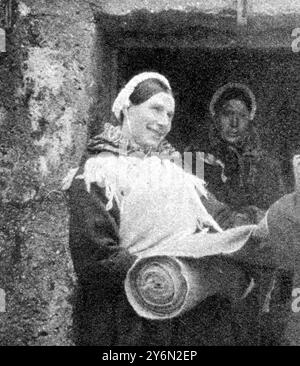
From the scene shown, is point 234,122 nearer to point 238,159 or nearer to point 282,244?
point 238,159

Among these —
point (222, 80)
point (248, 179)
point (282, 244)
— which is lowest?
point (282, 244)

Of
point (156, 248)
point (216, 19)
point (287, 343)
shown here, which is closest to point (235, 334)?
point (287, 343)

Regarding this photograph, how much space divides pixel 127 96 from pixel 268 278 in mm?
662

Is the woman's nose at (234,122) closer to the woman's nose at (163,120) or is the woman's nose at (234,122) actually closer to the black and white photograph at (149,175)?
the black and white photograph at (149,175)

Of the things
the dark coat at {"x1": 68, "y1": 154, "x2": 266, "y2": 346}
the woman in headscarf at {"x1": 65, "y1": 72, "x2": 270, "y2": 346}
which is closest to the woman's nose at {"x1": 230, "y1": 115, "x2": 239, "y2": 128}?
the woman in headscarf at {"x1": 65, "y1": 72, "x2": 270, "y2": 346}

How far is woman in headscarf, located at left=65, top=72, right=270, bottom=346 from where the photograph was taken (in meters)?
2.78

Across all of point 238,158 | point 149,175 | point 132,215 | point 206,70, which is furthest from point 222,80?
point 132,215

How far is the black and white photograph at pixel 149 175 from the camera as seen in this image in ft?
9.04

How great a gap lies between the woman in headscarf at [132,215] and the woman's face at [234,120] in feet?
0.61

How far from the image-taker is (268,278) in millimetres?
2818

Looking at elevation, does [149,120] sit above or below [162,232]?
above

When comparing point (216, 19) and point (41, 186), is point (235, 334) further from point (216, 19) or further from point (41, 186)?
point (216, 19)

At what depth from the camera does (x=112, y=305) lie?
2807 mm

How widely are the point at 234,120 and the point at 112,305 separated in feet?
2.25
